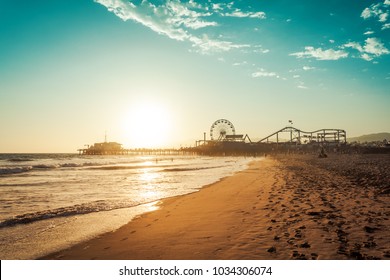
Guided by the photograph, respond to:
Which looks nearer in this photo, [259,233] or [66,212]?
[259,233]

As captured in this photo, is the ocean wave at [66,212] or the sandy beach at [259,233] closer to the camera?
the sandy beach at [259,233]

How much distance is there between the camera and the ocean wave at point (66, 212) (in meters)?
7.73

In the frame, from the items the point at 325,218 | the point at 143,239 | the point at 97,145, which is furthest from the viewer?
the point at 97,145

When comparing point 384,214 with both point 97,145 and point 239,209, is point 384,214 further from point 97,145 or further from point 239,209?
point 97,145

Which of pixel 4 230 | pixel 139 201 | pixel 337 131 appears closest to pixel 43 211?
pixel 4 230

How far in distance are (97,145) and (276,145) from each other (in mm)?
104488

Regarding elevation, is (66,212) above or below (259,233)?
below

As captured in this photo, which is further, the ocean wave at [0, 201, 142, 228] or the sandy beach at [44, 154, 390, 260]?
the ocean wave at [0, 201, 142, 228]

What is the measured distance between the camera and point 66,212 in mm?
8781

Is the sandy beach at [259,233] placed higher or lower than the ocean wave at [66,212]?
higher

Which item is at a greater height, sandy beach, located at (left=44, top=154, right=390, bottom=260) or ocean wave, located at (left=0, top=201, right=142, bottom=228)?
sandy beach, located at (left=44, top=154, right=390, bottom=260)

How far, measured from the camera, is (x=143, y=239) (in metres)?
5.86

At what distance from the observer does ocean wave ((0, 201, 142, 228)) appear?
7727 mm
